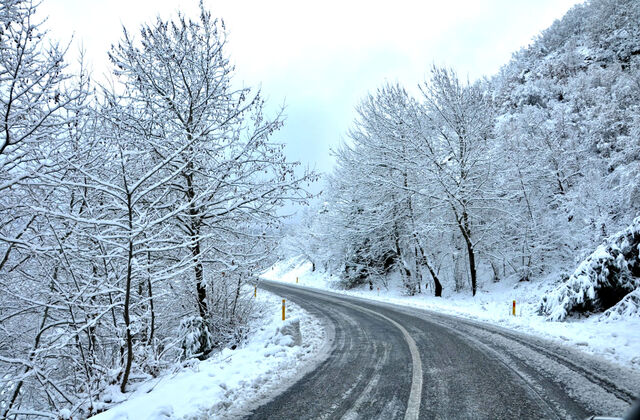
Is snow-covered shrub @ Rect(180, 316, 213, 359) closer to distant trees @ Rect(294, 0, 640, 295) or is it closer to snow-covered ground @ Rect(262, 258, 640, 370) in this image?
snow-covered ground @ Rect(262, 258, 640, 370)

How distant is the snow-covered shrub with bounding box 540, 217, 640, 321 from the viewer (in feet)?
29.5

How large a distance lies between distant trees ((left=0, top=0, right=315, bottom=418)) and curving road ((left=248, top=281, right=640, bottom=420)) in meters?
2.94

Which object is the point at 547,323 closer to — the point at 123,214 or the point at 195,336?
the point at 195,336

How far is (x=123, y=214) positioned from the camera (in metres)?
6.93

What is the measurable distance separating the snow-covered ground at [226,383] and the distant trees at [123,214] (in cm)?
77

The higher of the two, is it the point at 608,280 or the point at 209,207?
the point at 209,207

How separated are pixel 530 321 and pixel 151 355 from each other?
10.6 m

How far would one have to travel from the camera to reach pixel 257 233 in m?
9.87

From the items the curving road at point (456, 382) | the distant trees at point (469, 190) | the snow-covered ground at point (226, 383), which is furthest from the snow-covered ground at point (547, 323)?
the snow-covered ground at point (226, 383)

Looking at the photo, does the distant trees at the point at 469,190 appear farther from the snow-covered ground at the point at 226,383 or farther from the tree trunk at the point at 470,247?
the snow-covered ground at the point at 226,383

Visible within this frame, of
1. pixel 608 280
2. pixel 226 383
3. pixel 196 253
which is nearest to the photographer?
pixel 226 383

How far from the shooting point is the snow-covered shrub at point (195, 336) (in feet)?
27.9

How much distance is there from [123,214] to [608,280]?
41.4 feet

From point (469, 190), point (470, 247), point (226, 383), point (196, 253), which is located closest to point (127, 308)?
point (226, 383)
